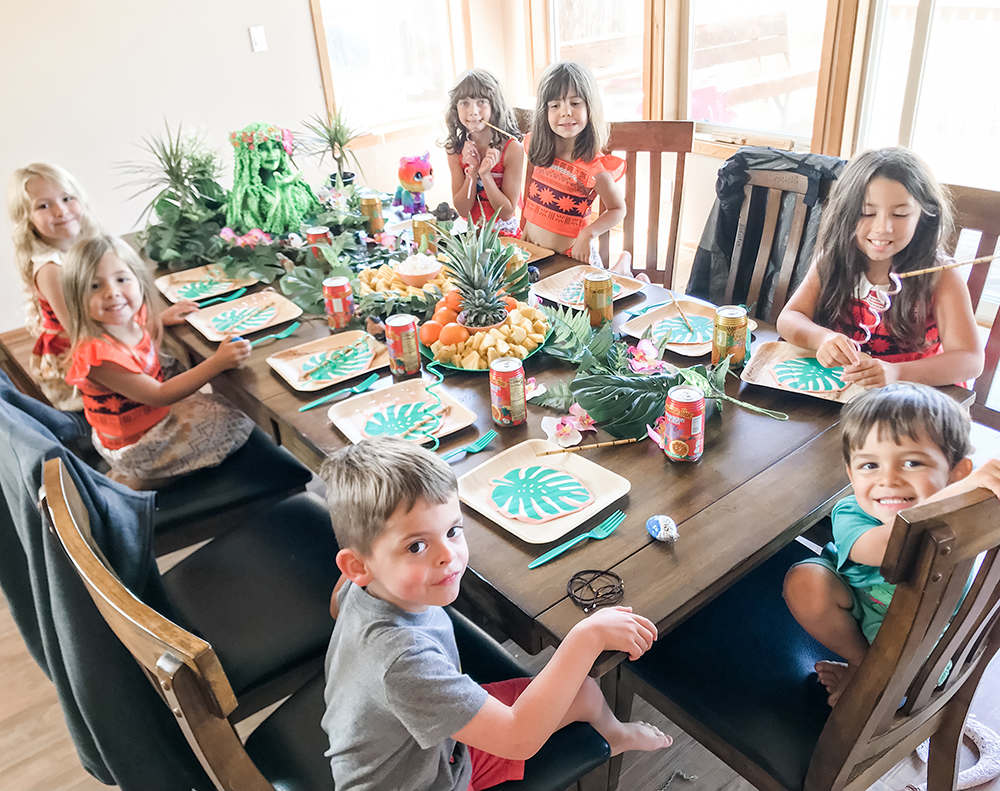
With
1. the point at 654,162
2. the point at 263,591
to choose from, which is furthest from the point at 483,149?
the point at 263,591

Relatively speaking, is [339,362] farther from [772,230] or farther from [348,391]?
[772,230]

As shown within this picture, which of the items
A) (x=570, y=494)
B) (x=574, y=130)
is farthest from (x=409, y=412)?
(x=574, y=130)

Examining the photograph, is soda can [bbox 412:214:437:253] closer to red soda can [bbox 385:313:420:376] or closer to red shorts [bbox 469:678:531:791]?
red soda can [bbox 385:313:420:376]

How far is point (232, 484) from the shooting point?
1.84 m

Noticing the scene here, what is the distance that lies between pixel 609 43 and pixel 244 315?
332 cm

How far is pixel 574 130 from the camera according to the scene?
256cm

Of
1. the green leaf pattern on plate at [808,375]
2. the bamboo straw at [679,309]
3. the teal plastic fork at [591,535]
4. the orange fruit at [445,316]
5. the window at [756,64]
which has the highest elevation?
the window at [756,64]

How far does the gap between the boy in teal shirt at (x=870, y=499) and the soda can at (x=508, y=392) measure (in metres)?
0.55

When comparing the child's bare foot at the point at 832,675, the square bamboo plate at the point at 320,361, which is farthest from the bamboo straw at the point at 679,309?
the child's bare foot at the point at 832,675

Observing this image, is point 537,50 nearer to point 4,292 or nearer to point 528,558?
point 4,292

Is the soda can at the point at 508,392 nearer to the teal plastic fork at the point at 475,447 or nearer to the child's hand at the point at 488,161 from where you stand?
the teal plastic fork at the point at 475,447

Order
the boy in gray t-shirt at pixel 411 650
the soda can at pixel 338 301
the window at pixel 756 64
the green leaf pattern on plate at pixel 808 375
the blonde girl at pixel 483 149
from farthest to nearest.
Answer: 1. the window at pixel 756 64
2. the blonde girl at pixel 483 149
3. the soda can at pixel 338 301
4. the green leaf pattern on plate at pixel 808 375
5. the boy in gray t-shirt at pixel 411 650

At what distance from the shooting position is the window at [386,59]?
4.42m

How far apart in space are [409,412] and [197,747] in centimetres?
75
